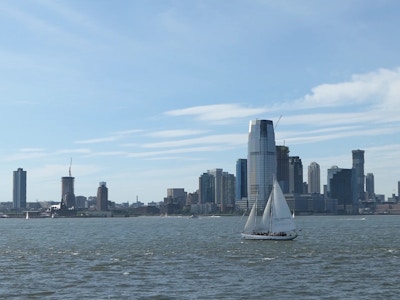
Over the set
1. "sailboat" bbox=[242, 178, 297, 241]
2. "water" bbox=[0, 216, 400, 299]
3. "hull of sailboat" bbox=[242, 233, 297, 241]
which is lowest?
"water" bbox=[0, 216, 400, 299]

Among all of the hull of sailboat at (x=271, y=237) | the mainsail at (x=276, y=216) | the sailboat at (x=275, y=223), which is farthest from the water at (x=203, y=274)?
→ the mainsail at (x=276, y=216)

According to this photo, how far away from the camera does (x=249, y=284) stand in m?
68.6

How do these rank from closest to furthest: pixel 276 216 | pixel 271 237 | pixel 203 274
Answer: pixel 203 274 < pixel 271 237 < pixel 276 216

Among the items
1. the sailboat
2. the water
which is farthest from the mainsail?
the water

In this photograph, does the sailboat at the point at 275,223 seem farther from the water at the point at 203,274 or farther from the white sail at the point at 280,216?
the water at the point at 203,274

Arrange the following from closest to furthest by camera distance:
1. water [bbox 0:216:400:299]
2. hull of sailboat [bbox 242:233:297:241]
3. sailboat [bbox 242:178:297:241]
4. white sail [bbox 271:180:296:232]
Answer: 1. water [bbox 0:216:400:299]
2. hull of sailboat [bbox 242:233:297:241]
3. sailboat [bbox 242:178:297:241]
4. white sail [bbox 271:180:296:232]

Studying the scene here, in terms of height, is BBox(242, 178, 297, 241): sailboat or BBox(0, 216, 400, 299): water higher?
BBox(242, 178, 297, 241): sailboat

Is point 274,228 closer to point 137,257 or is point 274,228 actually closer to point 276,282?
point 137,257

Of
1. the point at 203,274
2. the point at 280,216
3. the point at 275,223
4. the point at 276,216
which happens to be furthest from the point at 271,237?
the point at 203,274

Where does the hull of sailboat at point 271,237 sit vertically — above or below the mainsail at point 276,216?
below

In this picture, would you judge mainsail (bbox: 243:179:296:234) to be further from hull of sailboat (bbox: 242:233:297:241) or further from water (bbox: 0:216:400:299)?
water (bbox: 0:216:400:299)

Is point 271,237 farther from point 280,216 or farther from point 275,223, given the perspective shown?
point 280,216

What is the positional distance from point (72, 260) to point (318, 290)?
42646mm

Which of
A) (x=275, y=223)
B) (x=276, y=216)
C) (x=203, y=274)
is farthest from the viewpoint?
Answer: (x=275, y=223)
